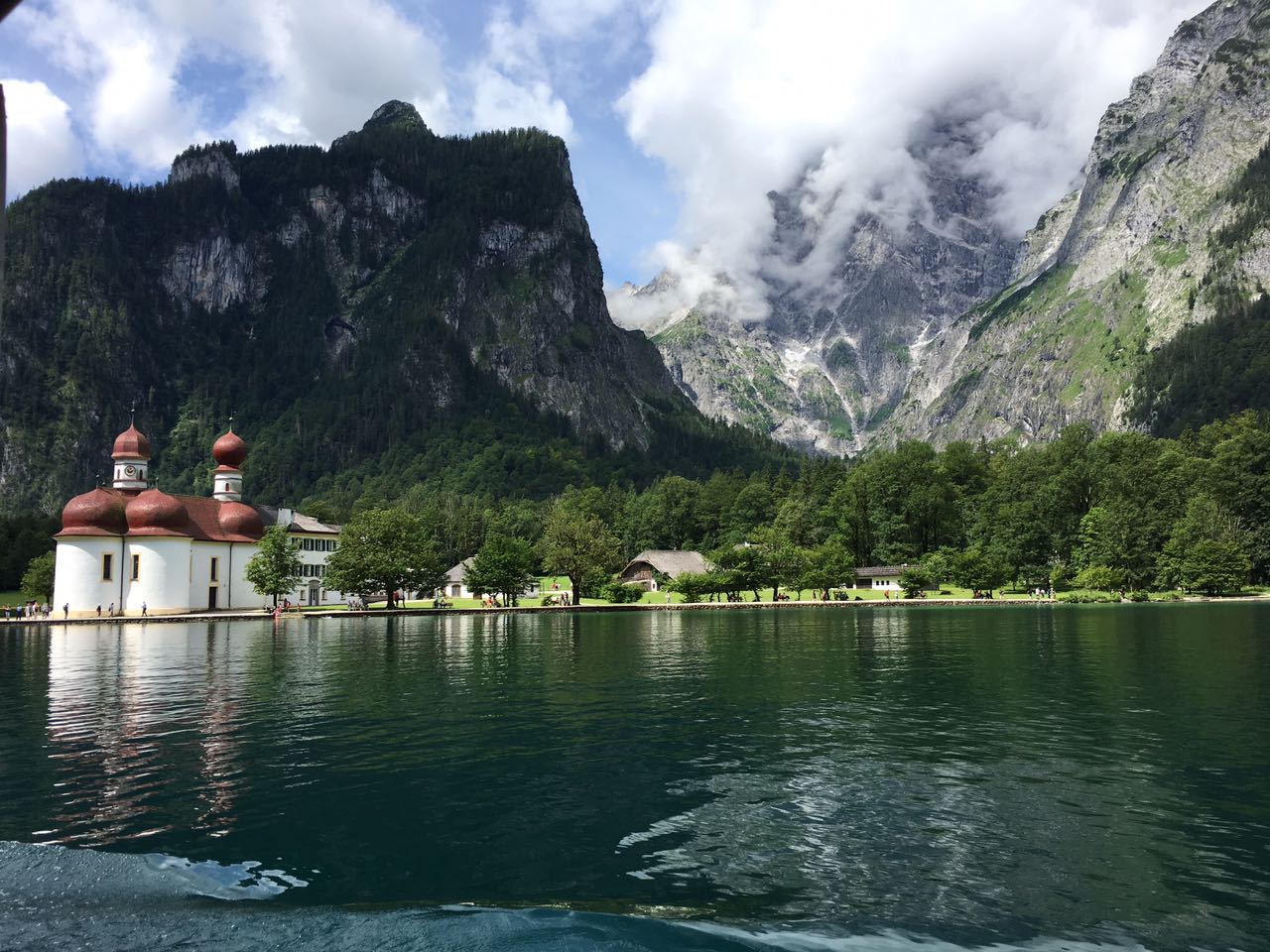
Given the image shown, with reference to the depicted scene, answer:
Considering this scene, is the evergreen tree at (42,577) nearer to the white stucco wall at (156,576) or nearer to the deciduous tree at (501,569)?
the white stucco wall at (156,576)

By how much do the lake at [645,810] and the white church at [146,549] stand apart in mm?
61443

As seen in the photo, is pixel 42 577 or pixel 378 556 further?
pixel 42 577

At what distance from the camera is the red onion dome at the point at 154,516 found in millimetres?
98188

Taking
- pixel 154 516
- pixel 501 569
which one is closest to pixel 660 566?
pixel 501 569

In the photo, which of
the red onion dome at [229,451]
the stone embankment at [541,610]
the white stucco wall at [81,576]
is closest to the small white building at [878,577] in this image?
the stone embankment at [541,610]

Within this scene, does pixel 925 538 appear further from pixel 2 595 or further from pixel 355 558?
pixel 2 595

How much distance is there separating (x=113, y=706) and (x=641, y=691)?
64.9 ft

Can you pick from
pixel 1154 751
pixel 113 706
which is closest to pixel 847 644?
pixel 1154 751

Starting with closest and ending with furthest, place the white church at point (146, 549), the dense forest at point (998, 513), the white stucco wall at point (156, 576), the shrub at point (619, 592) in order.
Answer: the white church at point (146, 549), the white stucco wall at point (156, 576), the dense forest at point (998, 513), the shrub at point (619, 592)

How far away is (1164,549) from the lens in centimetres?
11075

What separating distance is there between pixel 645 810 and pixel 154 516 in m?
96.5

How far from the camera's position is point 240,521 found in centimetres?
10888

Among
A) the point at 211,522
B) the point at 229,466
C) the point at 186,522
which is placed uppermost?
the point at 229,466

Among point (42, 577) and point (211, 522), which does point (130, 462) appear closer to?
point (211, 522)
